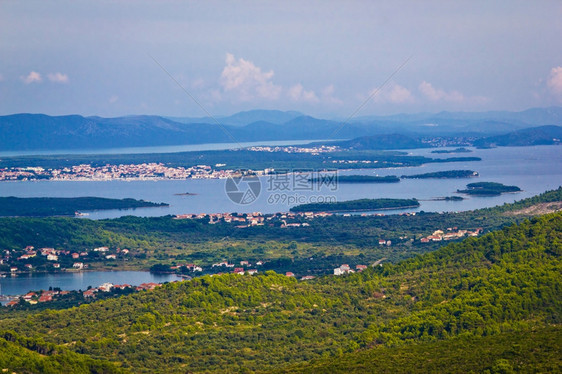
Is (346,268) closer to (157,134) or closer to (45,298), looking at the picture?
(45,298)

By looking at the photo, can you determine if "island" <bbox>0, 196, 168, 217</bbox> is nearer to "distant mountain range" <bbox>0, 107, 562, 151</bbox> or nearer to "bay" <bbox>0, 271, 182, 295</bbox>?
"bay" <bbox>0, 271, 182, 295</bbox>

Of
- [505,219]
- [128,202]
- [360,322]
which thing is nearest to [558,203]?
[505,219]

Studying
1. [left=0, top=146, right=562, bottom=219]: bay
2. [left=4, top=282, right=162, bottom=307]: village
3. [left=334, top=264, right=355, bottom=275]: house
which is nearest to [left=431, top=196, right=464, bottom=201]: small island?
[left=0, top=146, right=562, bottom=219]: bay

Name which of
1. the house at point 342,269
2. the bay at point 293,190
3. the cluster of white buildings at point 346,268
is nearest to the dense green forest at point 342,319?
the house at point 342,269

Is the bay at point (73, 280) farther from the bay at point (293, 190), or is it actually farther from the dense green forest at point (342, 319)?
the bay at point (293, 190)

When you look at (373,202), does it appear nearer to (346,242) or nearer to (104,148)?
(346,242)

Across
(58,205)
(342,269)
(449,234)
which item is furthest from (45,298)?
(58,205)
